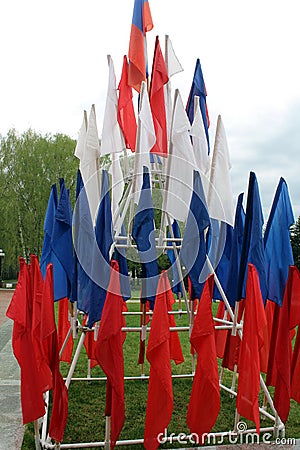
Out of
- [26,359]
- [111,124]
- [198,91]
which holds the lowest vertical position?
[26,359]

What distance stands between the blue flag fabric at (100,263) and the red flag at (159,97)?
1372 mm

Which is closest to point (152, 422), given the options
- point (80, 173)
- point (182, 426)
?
point (182, 426)

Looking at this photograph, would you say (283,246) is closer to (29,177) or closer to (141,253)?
(141,253)

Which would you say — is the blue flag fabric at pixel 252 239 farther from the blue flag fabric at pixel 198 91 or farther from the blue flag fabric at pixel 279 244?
the blue flag fabric at pixel 198 91

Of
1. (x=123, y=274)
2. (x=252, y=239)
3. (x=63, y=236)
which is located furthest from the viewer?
(x=123, y=274)

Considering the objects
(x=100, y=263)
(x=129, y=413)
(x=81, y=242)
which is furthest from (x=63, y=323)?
(x=100, y=263)

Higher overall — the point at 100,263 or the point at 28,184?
the point at 28,184

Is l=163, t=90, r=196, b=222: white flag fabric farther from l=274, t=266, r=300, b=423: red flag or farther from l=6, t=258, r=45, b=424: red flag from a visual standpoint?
l=6, t=258, r=45, b=424: red flag

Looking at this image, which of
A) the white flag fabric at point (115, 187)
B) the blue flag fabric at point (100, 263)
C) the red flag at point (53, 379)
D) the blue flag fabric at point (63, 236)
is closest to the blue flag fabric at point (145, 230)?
the blue flag fabric at point (100, 263)

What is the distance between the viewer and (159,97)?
5094 millimetres

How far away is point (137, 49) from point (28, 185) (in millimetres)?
26552

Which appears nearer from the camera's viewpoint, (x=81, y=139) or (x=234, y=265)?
(x=234, y=265)

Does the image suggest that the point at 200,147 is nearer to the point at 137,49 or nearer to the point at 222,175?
the point at 222,175

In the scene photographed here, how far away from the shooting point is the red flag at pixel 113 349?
3.81 meters
